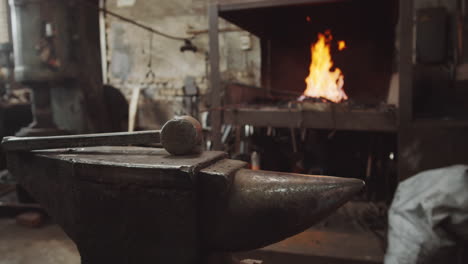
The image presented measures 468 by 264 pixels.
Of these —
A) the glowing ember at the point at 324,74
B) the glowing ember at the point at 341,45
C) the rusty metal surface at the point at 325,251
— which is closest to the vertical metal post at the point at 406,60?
the rusty metal surface at the point at 325,251

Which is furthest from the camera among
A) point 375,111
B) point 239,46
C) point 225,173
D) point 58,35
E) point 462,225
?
point 239,46

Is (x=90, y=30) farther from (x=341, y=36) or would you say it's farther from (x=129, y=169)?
(x=129, y=169)

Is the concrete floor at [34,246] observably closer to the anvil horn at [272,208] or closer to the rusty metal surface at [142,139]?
the rusty metal surface at [142,139]

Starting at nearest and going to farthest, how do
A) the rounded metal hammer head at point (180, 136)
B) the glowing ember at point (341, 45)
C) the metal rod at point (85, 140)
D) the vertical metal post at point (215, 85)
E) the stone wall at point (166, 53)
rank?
the rounded metal hammer head at point (180, 136) → the metal rod at point (85, 140) → the vertical metal post at point (215, 85) → the glowing ember at point (341, 45) → the stone wall at point (166, 53)

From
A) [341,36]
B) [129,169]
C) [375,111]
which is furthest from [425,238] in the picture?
[341,36]

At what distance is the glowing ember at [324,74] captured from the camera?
5.01m

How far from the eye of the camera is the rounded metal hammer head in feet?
4.03

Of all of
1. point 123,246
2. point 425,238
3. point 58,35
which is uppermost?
point 58,35

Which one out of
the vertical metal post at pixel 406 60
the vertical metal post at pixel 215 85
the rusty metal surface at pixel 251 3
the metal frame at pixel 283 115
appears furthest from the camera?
the vertical metal post at pixel 215 85

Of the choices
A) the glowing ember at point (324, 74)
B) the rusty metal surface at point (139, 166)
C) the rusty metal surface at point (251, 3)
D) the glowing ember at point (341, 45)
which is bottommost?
the rusty metal surface at point (139, 166)

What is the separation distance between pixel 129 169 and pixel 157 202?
13 cm

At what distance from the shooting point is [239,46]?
20.8ft

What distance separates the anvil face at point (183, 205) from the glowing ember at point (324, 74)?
4.02 meters

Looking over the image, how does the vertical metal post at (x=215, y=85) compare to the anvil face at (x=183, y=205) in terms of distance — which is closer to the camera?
the anvil face at (x=183, y=205)
